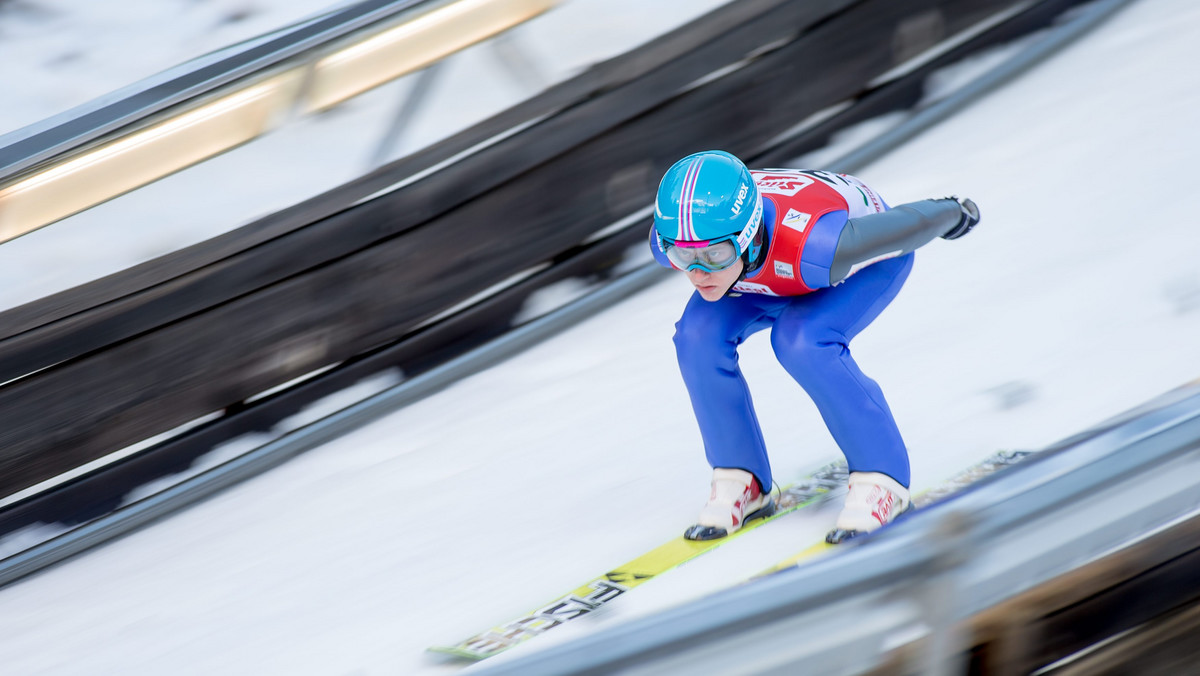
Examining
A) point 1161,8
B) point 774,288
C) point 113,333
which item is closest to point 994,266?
point 774,288

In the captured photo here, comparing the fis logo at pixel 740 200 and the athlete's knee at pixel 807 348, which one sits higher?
the fis logo at pixel 740 200

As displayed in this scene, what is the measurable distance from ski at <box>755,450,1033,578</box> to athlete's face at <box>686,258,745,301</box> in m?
0.53

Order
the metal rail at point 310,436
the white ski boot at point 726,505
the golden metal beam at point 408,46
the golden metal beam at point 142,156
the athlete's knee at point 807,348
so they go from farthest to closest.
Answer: the golden metal beam at point 408,46, the metal rail at point 310,436, the golden metal beam at point 142,156, the white ski boot at point 726,505, the athlete's knee at point 807,348

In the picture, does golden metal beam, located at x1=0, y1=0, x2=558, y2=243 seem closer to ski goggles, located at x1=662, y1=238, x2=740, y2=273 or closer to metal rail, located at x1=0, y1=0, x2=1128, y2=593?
metal rail, located at x1=0, y1=0, x2=1128, y2=593

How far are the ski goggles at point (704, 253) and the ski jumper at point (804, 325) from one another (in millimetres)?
83

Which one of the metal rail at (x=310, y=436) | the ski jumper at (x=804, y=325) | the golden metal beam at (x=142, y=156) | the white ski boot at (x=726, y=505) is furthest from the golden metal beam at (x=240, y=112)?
the white ski boot at (x=726, y=505)

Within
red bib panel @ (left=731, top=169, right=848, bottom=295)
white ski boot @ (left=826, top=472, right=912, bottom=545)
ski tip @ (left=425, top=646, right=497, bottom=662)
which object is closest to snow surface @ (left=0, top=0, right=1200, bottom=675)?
ski tip @ (left=425, top=646, right=497, bottom=662)

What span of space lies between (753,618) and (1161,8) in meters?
4.42

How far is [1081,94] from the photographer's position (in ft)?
13.4

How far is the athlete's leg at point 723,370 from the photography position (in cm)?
211

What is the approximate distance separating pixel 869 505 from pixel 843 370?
26 centimetres

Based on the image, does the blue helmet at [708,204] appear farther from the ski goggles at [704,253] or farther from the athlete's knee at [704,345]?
the athlete's knee at [704,345]

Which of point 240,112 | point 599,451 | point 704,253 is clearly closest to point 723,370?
point 704,253

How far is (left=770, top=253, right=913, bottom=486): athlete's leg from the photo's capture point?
1.99 meters
